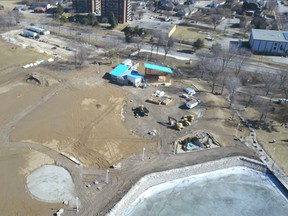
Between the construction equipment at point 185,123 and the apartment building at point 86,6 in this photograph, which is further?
the apartment building at point 86,6

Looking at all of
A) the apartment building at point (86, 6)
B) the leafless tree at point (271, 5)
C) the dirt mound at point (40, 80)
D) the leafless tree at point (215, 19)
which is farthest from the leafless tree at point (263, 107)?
the leafless tree at point (271, 5)

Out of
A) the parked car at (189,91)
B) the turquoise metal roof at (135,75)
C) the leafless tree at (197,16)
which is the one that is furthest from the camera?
the leafless tree at (197,16)

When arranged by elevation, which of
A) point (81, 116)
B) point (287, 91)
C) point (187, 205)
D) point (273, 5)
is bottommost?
point (187, 205)

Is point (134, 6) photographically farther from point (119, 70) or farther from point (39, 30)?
point (119, 70)

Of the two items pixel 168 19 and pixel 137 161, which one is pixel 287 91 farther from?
pixel 168 19

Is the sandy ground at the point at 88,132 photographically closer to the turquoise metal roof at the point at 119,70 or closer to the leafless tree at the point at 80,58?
the turquoise metal roof at the point at 119,70

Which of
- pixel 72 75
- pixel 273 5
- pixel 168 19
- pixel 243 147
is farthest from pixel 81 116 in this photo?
pixel 273 5

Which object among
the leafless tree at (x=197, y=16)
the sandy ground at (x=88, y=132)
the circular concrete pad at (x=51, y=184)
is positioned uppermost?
the leafless tree at (x=197, y=16)

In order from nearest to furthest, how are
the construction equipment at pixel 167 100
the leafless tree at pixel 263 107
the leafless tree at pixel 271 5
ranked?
1. the leafless tree at pixel 263 107
2. the construction equipment at pixel 167 100
3. the leafless tree at pixel 271 5
